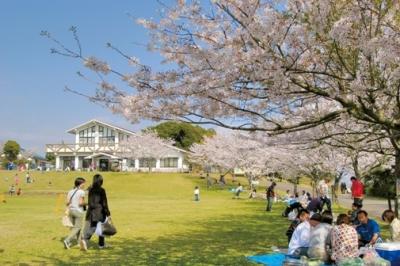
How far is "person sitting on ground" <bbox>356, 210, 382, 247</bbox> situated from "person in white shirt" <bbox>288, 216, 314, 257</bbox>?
4.09ft

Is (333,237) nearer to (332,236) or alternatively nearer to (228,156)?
(332,236)

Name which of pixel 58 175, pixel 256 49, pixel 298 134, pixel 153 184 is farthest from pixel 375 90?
pixel 58 175

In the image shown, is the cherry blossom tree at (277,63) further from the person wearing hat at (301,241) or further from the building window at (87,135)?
the building window at (87,135)

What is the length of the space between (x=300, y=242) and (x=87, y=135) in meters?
72.2

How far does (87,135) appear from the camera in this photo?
7788cm

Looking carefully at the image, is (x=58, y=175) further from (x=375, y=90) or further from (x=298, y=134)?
(x=375, y=90)

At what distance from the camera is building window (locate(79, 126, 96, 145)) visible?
77556 millimetres

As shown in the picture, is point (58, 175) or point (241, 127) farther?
point (58, 175)

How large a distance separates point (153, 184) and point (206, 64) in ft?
156

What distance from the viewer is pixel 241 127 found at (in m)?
6.92

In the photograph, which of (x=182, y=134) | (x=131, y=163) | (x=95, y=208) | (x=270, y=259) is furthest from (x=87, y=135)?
(x=270, y=259)

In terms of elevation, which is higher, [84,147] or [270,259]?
[84,147]

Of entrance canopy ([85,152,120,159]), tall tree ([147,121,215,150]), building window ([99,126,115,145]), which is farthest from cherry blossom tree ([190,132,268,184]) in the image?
building window ([99,126,115,145])

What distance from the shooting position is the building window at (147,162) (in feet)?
243
